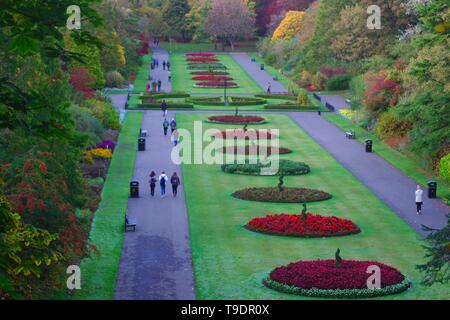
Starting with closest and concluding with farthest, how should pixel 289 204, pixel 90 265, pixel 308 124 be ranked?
pixel 90 265 < pixel 289 204 < pixel 308 124

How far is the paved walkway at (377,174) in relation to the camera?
35469 mm

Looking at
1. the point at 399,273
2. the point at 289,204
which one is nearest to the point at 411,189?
the point at 289,204

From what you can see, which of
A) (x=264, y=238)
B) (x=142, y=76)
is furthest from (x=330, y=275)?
(x=142, y=76)

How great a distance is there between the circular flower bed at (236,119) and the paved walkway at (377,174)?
8.57 feet

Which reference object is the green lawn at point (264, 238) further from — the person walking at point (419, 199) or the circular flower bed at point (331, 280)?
the person walking at point (419, 199)

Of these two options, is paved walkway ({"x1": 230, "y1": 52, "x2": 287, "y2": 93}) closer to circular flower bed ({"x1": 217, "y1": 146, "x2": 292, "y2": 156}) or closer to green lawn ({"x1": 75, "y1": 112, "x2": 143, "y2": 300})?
circular flower bed ({"x1": 217, "y1": 146, "x2": 292, "y2": 156})

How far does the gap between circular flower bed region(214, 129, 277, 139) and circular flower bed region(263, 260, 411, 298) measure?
28450 mm

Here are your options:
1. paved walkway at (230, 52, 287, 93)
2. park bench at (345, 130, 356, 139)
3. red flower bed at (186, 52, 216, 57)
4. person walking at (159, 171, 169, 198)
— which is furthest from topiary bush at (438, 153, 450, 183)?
red flower bed at (186, 52, 216, 57)

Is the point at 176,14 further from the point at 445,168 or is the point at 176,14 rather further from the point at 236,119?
the point at 445,168

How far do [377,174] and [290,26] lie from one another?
7020 cm

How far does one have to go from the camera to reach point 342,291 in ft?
81.6

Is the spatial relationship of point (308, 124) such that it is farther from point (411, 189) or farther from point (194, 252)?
point (194, 252)
